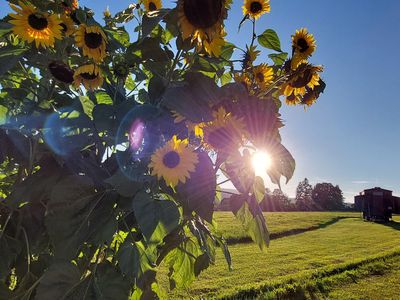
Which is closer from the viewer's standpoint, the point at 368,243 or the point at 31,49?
the point at 31,49

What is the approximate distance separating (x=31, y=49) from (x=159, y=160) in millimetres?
655

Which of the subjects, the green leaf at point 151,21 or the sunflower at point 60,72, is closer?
the green leaf at point 151,21

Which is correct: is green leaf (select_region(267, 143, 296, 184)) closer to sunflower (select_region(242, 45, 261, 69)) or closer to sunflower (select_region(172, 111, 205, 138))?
sunflower (select_region(172, 111, 205, 138))

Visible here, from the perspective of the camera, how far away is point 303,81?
1250 millimetres

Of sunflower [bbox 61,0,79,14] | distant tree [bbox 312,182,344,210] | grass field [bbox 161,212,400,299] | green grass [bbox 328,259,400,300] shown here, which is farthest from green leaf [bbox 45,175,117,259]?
distant tree [bbox 312,182,344,210]

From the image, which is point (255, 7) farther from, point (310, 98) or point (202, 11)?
point (202, 11)

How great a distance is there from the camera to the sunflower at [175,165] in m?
0.94

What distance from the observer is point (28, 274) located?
4.26 feet

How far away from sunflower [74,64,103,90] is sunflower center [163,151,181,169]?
1.25 ft

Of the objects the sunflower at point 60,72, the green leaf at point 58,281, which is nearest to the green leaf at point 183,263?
the green leaf at point 58,281

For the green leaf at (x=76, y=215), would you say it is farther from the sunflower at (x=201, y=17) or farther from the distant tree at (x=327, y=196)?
the distant tree at (x=327, y=196)

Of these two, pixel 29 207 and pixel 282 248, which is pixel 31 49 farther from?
pixel 282 248

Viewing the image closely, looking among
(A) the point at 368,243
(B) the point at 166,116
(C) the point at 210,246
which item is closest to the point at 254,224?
(C) the point at 210,246

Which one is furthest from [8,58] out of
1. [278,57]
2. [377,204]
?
[377,204]
